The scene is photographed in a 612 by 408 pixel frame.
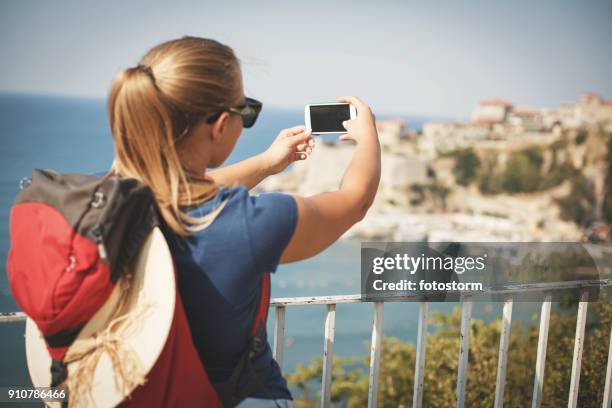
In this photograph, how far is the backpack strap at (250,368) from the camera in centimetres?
112

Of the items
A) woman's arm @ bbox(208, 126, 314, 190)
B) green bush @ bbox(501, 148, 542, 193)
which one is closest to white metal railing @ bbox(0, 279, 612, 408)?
woman's arm @ bbox(208, 126, 314, 190)

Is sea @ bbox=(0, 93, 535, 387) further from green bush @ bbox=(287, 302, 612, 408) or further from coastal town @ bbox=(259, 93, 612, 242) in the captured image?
coastal town @ bbox=(259, 93, 612, 242)

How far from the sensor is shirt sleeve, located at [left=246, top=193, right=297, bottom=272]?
3.19 feet

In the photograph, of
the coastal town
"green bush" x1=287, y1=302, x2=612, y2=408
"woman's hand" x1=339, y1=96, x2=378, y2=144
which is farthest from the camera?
the coastal town

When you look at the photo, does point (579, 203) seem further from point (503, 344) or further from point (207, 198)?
point (207, 198)

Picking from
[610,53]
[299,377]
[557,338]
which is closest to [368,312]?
[299,377]

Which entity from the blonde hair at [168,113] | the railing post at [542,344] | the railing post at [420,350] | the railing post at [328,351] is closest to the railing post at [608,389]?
the railing post at [542,344]

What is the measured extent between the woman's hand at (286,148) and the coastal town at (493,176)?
5922 centimetres

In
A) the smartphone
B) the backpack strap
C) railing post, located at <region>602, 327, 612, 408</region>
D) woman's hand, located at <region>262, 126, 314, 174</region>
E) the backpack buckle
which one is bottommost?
railing post, located at <region>602, 327, 612, 408</region>

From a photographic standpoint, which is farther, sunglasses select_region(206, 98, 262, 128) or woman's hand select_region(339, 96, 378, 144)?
woman's hand select_region(339, 96, 378, 144)

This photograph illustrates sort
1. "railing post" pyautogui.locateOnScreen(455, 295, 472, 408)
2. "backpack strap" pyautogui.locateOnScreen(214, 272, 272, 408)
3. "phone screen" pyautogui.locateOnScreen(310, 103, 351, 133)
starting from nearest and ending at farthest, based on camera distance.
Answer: "backpack strap" pyautogui.locateOnScreen(214, 272, 272, 408) < "phone screen" pyautogui.locateOnScreen(310, 103, 351, 133) < "railing post" pyautogui.locateOnScreen(455, 295, 472, 408)

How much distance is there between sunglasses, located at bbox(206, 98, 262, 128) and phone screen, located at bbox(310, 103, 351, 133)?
321 millimetres

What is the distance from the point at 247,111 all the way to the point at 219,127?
8 cm

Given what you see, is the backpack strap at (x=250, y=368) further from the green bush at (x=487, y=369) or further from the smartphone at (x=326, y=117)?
the green bush at (x=487, y=369)
